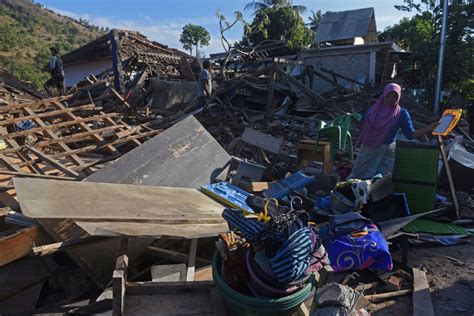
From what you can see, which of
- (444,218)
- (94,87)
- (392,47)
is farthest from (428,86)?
(94,87)

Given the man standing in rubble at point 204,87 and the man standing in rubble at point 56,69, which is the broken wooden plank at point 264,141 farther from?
the man standing in rubble at point 56,69

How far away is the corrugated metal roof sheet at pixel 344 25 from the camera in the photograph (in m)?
19.8

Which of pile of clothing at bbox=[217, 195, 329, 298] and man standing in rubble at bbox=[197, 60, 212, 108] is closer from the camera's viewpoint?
pile of clothing at bbox=[217, 195, 329, 298]

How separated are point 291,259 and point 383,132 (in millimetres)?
3250

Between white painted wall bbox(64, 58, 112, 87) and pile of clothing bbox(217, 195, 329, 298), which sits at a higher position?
white painted wall bbox(64, 58, 112, 87)

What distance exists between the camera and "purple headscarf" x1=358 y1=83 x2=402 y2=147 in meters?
4.75

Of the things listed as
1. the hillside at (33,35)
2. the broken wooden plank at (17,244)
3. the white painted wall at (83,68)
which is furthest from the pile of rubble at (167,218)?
the hillside at (33,35)

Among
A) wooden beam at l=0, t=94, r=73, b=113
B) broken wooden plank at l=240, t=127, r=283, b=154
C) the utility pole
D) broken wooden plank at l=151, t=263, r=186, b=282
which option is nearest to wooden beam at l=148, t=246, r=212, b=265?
broken wooden plank at l=151, t=263, r=186, b=282

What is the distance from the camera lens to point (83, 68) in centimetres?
→ 2242

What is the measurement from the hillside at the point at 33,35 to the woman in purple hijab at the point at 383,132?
83.6 ft

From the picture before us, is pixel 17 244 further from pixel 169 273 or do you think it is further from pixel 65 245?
pixel 169 273

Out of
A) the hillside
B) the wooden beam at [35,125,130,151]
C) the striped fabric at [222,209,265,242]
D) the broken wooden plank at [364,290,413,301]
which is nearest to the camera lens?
the striped fabric at [222,209,265,242]

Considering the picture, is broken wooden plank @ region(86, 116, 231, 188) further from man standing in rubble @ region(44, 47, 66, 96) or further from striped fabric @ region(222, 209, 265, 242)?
man standing in rubble @ region(44, 47, 66, 96)

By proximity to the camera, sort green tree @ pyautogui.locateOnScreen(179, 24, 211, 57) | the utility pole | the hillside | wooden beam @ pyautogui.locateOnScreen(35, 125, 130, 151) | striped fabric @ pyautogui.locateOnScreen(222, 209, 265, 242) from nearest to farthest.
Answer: striped fabric @ pyautogui.locateOnScreen(222, 209, 265, 242)
wooden beam @ pyautogui.locateOnScreen(35, 125, 130, 151)
the utility pole
the hillside
green tree @ pyautogui.locateOnScreen(179, 24, 211, 57)
